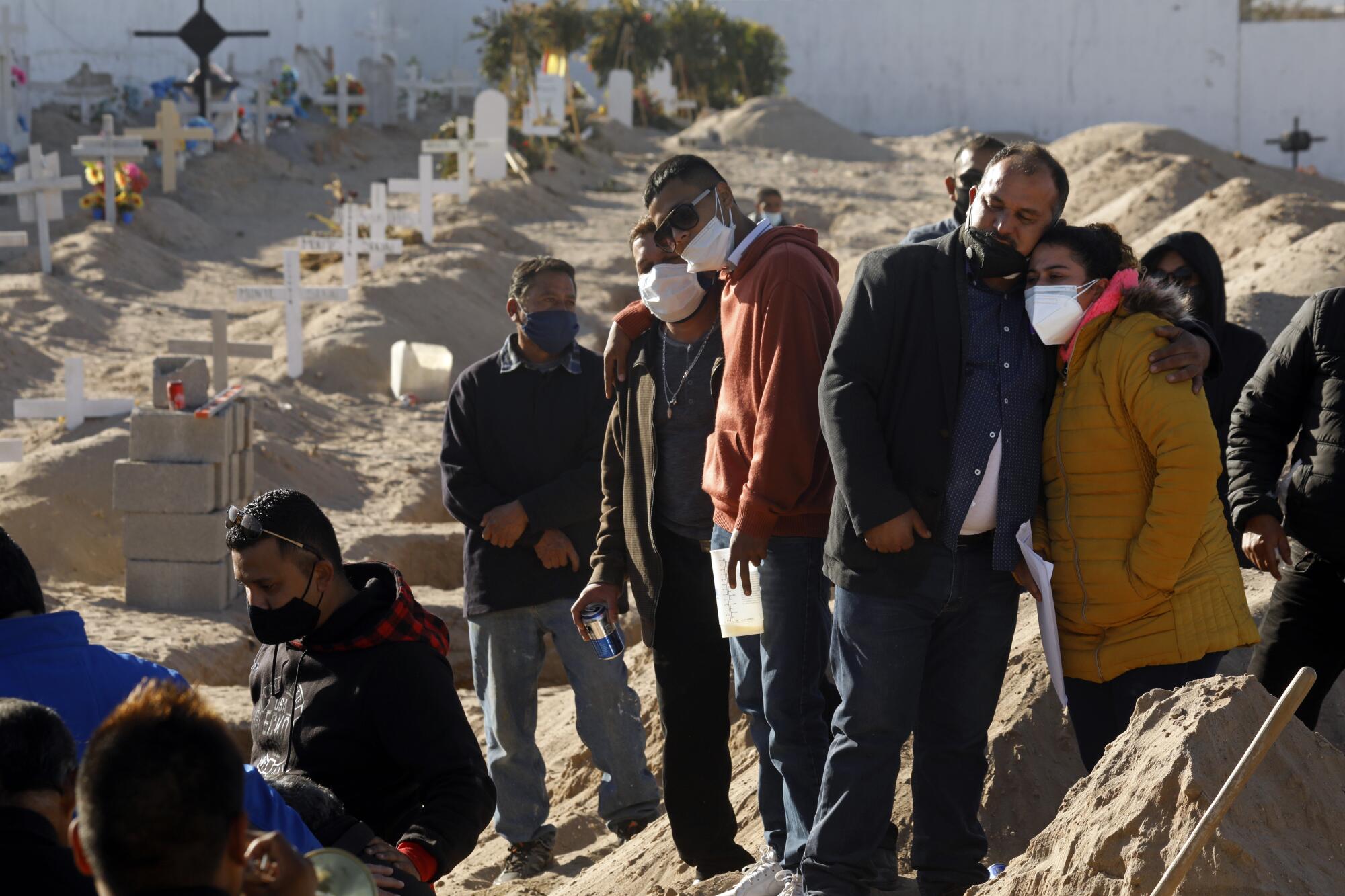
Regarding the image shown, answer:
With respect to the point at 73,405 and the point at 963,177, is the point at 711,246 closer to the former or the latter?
the point at 963,177

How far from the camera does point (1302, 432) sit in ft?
12.9

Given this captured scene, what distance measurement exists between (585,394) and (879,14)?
36.9 meters

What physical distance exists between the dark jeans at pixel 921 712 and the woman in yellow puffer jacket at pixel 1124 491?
0.20 meters

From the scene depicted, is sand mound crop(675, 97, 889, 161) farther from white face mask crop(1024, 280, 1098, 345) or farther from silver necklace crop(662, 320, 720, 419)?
white face mask crop(1024, 280, 1098, 345)

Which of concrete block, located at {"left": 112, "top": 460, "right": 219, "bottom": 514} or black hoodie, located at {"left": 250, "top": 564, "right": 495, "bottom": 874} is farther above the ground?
black hoodie, located at {"left": 250, "top": 564, "right": 495, "bottom": 874}

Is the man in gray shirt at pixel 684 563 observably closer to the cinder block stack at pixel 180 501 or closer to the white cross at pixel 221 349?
the cinder block stack at pixel 180 501

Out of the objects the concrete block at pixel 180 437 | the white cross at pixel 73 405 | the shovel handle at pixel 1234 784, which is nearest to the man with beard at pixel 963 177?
the shovel handle at pixel 1234 784

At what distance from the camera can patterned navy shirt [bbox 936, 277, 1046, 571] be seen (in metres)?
3.28

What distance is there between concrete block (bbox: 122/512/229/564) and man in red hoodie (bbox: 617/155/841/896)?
4908 mm

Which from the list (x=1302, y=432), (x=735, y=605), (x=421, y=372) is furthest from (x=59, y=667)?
(x=421, y=372)

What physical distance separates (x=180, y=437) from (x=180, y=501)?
352 mm

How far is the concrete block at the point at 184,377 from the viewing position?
25.3 feet

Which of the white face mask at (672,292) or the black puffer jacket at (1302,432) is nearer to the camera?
the black puffer jacket at (1302,432)

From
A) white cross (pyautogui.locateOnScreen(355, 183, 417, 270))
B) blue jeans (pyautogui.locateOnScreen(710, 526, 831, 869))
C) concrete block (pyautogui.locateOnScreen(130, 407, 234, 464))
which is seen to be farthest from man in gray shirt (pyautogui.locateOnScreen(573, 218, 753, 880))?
white cross (pyautogui.locateOnScreen(355, 183, 417, 270))
